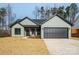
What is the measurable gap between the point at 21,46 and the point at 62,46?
901mm

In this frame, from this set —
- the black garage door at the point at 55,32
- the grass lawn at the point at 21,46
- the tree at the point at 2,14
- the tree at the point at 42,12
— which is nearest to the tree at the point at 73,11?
the black garage door at the point at 55,32

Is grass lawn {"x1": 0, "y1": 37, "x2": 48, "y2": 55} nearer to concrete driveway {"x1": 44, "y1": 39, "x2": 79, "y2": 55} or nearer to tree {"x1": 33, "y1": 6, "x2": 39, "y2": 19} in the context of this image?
concrete driveway {"x1": 44, "y1": 39, "x2": 79, "y2": 55}

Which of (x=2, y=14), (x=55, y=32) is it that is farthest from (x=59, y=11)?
(x=2, y=14)

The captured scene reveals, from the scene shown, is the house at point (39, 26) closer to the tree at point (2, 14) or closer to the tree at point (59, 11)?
the tree at point (59, 11)

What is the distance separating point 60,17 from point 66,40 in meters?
0.52

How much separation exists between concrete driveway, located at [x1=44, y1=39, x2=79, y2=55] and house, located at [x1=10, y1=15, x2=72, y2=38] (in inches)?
5.5

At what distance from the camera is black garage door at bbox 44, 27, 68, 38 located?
28.8ft

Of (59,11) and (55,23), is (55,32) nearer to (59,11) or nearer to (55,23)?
(55,23)

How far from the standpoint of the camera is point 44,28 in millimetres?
8742

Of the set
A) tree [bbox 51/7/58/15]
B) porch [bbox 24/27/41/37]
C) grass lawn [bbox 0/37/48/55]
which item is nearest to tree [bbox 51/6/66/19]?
tree [bbox 51/7/58/15]

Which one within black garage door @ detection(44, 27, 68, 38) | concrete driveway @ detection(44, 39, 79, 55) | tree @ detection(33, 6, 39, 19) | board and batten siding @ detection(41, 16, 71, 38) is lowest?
concrete driveway @ detection(44, 39, 79, 55)

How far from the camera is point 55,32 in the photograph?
884cm

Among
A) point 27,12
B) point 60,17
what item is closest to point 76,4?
point 60,17

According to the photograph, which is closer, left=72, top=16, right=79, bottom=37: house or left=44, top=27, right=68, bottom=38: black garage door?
left=72, top=16, right=79, bottom=37: house
